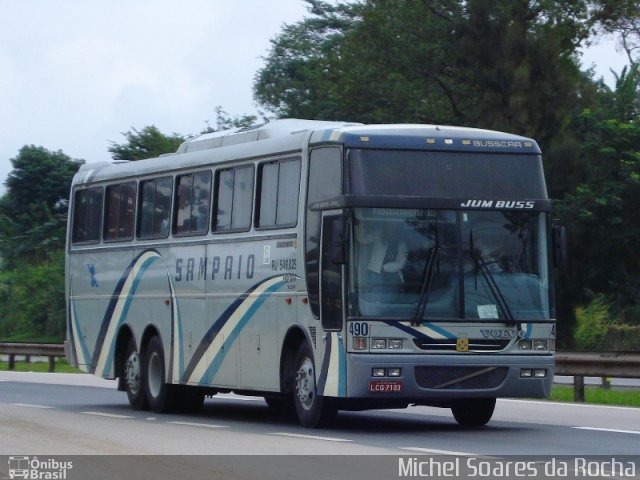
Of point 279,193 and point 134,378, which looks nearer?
point 279,193

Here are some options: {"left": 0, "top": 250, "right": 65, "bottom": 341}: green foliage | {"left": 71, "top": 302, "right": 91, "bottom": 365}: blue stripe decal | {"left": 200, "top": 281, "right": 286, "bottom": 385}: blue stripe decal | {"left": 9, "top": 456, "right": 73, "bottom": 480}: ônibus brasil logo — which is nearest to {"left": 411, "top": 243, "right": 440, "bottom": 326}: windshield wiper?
{"left": 200, "top": 281, "right": 286, "bottom": 385}: blue stripe decal

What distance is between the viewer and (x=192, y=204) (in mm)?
20328

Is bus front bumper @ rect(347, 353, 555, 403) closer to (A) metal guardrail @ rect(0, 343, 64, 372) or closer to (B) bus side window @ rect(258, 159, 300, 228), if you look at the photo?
(B) bus side window @ rect(258, 159, 300, 228)

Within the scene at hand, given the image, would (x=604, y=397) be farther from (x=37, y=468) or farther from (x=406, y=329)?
(x=37, y=468)

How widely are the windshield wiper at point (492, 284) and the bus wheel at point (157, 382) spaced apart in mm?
6226

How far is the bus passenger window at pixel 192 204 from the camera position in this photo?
786 inches

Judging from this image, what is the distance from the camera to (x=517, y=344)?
54.3 feet

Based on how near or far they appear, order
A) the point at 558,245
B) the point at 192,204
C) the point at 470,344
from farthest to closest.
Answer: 1. the point at 192,204
2. the point at 558,245
3. the point at 470,344

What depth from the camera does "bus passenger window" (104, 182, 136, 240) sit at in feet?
73.4

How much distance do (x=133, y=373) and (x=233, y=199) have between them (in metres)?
4.19

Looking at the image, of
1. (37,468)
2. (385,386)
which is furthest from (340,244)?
(37,468)

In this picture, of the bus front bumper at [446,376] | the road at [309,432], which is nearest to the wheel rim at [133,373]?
the road at [309,432]

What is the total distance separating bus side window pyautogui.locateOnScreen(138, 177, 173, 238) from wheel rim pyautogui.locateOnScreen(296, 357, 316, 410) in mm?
4683

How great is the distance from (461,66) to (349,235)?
1346 inches
